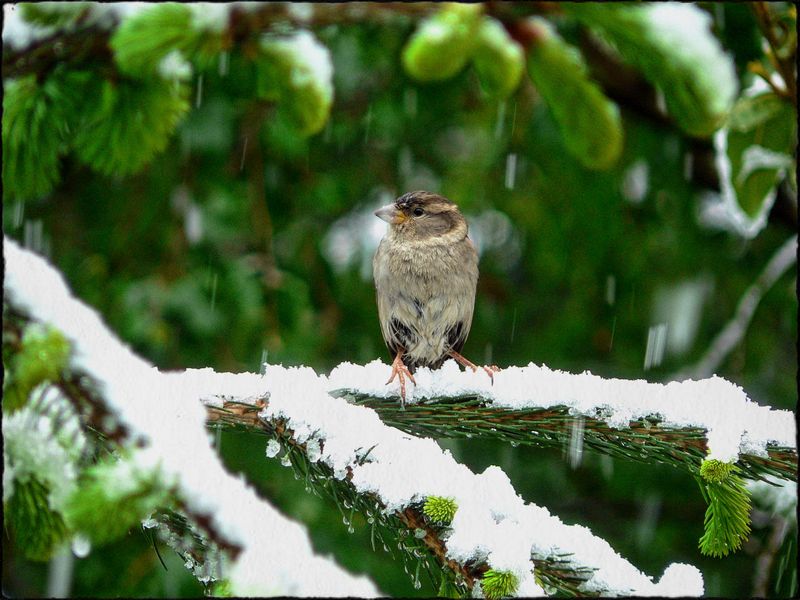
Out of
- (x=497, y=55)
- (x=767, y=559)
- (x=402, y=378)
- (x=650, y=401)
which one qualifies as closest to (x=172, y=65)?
(x=497, y=55)

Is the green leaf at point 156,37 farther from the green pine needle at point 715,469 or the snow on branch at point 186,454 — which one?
the green pine needle at point 715,469

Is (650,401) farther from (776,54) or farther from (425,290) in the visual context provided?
(425,290)

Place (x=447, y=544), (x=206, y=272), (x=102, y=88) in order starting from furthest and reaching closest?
(x=206, y=272)
(x=102, y=88)
(x=447, y=544)

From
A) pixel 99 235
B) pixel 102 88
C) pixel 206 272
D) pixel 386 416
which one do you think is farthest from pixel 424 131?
pixel 386 416

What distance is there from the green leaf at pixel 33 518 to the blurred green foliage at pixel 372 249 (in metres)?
2.03

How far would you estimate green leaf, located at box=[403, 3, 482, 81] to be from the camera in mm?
1668

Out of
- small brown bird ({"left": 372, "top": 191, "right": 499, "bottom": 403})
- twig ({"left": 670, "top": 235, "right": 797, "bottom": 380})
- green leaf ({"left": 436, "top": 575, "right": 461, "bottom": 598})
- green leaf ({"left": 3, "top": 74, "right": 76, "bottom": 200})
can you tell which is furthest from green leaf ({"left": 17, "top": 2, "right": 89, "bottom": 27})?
twig ({"left": 670, "top": 235, "right": 797, "bottom": 380})

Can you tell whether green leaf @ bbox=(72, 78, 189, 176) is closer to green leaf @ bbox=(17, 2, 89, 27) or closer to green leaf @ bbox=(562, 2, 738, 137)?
green leaf @ bbox=(17, 2, 89, 27)

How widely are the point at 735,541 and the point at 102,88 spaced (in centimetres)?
160

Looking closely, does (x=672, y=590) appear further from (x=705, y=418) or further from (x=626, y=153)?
(x=626, y=153)

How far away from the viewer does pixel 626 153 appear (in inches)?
139

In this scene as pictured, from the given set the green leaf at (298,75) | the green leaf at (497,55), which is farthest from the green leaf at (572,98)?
the green leaf at (298,75)

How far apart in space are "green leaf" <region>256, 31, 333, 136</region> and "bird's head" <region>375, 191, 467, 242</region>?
919 mm

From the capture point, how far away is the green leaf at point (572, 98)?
1.88 meters
